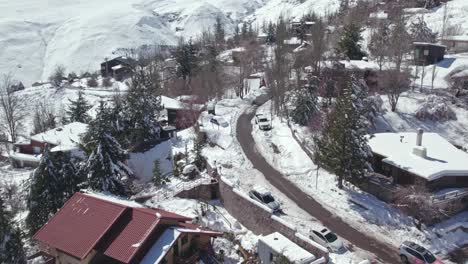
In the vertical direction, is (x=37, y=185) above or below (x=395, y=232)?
above

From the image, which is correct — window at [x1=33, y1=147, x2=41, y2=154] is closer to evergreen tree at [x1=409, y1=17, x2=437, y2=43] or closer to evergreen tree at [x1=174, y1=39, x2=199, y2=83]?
evergreen tree at [x1=174, y1=39, x2=199, y2=83]

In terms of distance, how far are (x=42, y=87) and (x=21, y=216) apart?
68.6m

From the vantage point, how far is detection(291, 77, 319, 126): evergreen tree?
4488cm

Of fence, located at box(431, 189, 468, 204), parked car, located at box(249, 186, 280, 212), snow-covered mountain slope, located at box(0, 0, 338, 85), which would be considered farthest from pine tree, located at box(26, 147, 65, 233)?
snow-covered mountain slope, located at box(0, 0, 338, 85)

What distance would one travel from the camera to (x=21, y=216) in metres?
38.0

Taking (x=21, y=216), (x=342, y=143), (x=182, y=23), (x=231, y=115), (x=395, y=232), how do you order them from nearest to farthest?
(x=395, y=232) < (x=342, y=143) < (x=21, y=216) < (x=231, y=115) < (x=182, y=23)

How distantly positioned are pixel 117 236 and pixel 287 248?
9.42 meters

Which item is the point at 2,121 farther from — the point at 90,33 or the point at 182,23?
the point at 182,23

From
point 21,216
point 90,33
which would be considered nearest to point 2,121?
point 21,216

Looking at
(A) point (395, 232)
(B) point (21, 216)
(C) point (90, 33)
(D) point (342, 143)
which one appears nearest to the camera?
(A) point (395, 232)

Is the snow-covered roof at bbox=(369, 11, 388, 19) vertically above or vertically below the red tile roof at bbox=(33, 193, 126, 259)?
above

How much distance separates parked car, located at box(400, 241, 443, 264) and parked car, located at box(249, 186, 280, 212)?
8.40 m

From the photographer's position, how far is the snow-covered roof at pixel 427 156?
29766mm

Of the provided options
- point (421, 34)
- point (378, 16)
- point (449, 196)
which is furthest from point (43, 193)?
point (378, 16)
